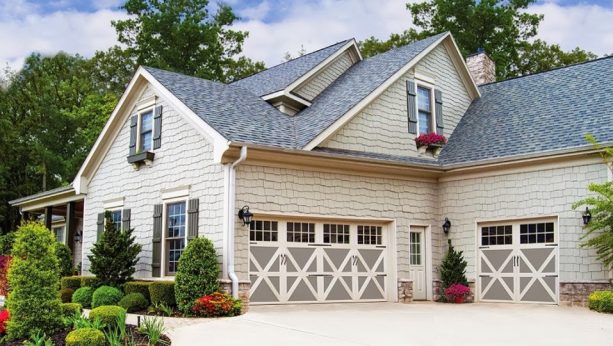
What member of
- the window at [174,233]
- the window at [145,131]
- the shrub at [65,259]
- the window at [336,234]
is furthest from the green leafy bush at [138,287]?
the shrub at [65,259]

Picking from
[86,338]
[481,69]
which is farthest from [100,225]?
[481,69]

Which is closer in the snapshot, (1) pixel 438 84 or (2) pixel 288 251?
(2) pixel 288 251

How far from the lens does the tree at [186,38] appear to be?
3981 centimetres

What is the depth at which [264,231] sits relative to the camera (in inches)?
583

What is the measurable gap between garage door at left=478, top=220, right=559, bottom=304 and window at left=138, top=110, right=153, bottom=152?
859cm

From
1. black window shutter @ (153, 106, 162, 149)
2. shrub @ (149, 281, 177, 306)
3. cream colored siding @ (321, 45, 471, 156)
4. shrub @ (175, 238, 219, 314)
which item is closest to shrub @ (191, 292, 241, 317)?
shrub @ (175, 238, 219, 314)

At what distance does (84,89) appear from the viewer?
127ft

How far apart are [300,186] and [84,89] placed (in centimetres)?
2712

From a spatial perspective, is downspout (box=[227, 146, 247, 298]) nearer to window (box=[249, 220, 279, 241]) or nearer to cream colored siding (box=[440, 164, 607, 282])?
window (box=[249, 220, 279, 241])

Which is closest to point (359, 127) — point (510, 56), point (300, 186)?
point (300, 186)

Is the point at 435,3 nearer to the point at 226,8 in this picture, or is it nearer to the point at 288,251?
the point at 226,8

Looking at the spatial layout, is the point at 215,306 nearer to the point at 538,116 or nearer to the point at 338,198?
the point at 338,198

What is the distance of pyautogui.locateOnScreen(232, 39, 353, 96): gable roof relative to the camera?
64.0 ft

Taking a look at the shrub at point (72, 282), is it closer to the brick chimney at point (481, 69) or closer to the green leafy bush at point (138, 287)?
the green leafy bush at point (138, 287)
